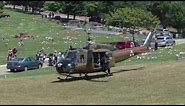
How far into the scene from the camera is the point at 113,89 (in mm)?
24672

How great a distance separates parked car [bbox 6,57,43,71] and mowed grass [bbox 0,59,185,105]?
42.8ft

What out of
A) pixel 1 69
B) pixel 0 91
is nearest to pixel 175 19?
pixel 1 69

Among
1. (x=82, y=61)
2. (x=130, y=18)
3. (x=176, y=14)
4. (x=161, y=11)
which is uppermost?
(x=161, y=11)

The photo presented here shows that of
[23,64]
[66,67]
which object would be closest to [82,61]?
[66,67]

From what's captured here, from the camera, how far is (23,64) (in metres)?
43.5

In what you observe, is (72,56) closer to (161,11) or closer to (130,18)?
(130,18)

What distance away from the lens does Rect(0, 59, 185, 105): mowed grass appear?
21.4 metres

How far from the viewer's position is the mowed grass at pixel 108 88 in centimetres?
2139

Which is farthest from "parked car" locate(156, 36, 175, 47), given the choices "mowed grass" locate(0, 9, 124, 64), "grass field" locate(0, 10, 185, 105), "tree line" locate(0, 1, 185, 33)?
"tree line" locate(0, 1, 185, 33)

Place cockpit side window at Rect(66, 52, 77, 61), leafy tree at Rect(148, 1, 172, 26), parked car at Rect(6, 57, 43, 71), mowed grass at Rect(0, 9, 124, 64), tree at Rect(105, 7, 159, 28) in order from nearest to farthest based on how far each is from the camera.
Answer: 1. cockpit side window at Rect(66, 52, 77, 61)
2. parked car at Rect(6, 57, 43, 71)
3. mowed grass at Rect(0, 9, 124, 64)
4. tree at Rect(105, 7, 159, 28)
5. leafy tree at Rect(148, 1, 172, 26)

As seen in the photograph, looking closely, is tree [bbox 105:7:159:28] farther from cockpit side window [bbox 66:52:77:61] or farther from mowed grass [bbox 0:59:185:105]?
cockpit side window [bbox 66:52:77:61]

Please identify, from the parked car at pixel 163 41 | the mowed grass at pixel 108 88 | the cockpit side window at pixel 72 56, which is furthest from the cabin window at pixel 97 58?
the parked car at pixel 163 41

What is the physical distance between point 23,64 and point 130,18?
63809 millimetres

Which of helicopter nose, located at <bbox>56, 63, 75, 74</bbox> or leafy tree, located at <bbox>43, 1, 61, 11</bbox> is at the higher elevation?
leafy tree, located at <bbox>43, 1, 61, 11</bbox>
